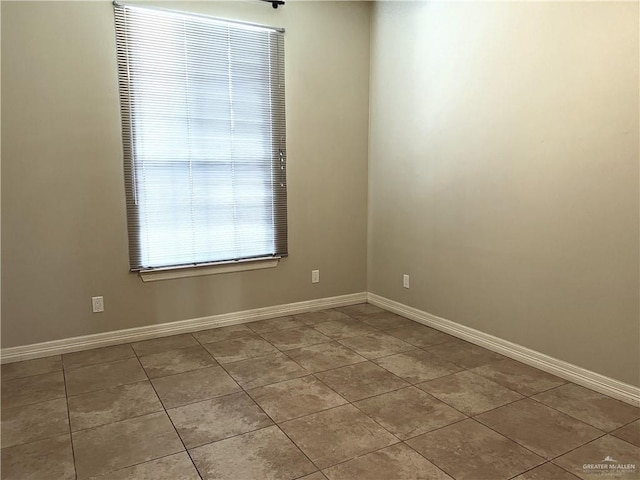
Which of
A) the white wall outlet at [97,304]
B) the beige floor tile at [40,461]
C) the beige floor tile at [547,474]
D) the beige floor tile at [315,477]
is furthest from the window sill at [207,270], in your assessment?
the beige floor tile at [547,474]

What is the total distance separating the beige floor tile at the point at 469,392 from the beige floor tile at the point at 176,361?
1.42 m

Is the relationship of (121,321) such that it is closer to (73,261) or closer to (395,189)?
(73,261)

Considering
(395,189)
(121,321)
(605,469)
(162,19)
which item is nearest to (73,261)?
(121,321)

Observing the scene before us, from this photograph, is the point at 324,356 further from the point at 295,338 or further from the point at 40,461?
the point at 40,461

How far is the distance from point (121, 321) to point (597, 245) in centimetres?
318

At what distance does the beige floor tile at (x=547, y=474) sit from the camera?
183cm

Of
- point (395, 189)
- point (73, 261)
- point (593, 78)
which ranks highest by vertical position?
point (593, 78)

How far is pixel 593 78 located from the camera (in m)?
2.48

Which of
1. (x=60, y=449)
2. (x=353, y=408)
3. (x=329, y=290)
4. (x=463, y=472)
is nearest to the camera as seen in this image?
(x=463, y=472)

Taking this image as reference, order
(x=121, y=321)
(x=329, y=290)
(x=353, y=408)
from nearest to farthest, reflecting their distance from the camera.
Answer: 1. (x=353, y=408)
2. (x=121, y=321)
3. (x=329, y=290)

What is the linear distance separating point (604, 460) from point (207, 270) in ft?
9.23

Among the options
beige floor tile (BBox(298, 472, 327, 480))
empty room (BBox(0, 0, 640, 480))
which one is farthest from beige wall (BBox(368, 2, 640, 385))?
beige floor tile (BBox(298, 472, 327, 480))

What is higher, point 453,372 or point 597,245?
point 597,245

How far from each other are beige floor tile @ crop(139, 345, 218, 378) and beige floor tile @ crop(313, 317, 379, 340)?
95 cm
